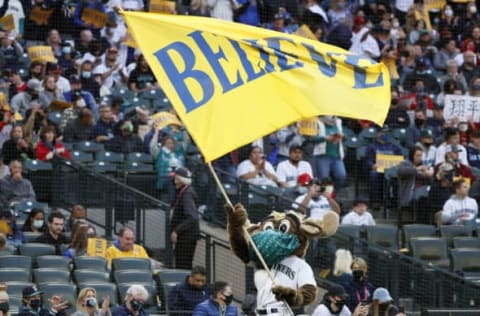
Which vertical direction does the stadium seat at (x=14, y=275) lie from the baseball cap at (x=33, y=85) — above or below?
below

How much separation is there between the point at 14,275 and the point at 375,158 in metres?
6.17

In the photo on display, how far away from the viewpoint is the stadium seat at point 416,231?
18.6 m

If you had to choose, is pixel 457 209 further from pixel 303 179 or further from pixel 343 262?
pixel 343 262

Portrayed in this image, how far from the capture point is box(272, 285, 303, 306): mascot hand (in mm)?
11250

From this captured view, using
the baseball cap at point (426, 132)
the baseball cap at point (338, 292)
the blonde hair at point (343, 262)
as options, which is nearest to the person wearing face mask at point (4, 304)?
the baseball cap at point (338, 292)

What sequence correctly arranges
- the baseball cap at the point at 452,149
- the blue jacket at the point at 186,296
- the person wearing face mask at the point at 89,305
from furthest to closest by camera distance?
the baseball cap at the point at 452,149, the blue jacket at the point at 186,296, the person wearing face mask at the point at 89,305

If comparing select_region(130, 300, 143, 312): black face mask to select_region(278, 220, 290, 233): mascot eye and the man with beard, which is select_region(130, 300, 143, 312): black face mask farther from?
the man with beard

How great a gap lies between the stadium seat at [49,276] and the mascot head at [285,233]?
12.3 feet

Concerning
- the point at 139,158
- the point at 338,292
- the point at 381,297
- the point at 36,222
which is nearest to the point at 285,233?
the point at 338,292

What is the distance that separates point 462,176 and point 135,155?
151 inches

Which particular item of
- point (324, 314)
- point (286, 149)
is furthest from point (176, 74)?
point (286, 149)

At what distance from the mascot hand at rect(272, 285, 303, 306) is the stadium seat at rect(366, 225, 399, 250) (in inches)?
266

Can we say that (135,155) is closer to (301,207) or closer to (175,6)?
(301,207)

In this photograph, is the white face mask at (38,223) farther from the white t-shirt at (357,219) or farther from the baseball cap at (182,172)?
the white t-shirt at (357,219)
